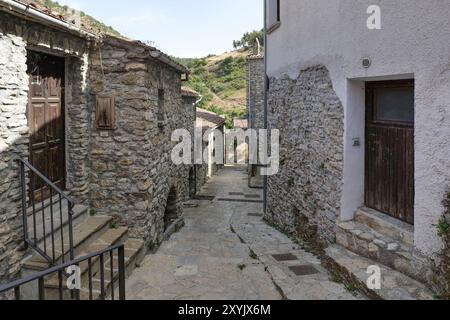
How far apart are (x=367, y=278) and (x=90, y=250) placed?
11.8ft

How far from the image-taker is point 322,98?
634 centimetres

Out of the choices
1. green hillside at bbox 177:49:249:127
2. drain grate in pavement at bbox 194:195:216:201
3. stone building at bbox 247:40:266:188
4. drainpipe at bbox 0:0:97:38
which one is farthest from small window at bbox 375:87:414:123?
green hillside at bbox 177:49:249:127

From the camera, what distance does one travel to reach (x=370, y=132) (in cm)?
560

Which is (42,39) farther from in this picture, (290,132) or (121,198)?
(290,132)

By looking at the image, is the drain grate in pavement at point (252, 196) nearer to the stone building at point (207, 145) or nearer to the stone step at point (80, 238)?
the stone building at point (207, 145)

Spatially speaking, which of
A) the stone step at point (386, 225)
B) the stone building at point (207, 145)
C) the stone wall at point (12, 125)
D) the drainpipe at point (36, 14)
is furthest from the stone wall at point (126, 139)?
the stone building at point (207, 145)

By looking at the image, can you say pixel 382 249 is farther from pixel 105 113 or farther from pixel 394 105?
pixel 105 113

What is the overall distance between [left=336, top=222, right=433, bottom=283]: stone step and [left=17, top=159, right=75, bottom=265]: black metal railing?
3.59 meters

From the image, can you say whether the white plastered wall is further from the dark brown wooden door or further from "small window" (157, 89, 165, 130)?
the dark brown wooden door

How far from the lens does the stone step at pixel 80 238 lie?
465 cm

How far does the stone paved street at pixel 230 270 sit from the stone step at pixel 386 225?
35.6 inches

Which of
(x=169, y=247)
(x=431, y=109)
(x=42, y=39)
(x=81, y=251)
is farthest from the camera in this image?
(x=169, y=247)
